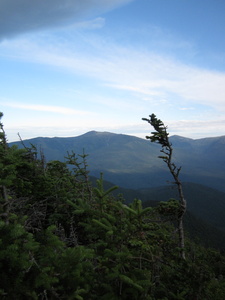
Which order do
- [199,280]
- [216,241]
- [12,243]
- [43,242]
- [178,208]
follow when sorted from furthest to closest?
1. [216,241]
2. [178,208]
3. [199,280]
4. [43,242]
5. [12,243]

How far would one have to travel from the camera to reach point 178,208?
11.0 metres

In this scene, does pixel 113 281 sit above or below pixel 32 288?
below

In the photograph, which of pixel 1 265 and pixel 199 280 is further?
pixel 199 280

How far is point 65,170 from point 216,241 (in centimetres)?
12546

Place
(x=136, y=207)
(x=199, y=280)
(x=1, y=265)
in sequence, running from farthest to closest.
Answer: (x=136, y=207), (x=199, y=280), (x=1, y=265)

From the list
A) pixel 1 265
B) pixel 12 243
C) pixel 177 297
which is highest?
pixel 12 243

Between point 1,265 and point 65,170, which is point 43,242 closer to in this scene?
point 1,265

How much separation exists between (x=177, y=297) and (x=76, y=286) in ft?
8.50

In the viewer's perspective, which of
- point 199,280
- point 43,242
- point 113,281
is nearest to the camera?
point 43,242

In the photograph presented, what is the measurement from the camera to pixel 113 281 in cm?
464

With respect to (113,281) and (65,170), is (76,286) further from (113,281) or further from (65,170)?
(65,170)

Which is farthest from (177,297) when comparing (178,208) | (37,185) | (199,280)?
(37,185)

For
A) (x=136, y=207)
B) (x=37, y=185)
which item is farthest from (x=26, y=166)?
(x=136, y=207)

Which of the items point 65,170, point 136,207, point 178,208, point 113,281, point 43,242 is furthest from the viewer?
point 65,170
